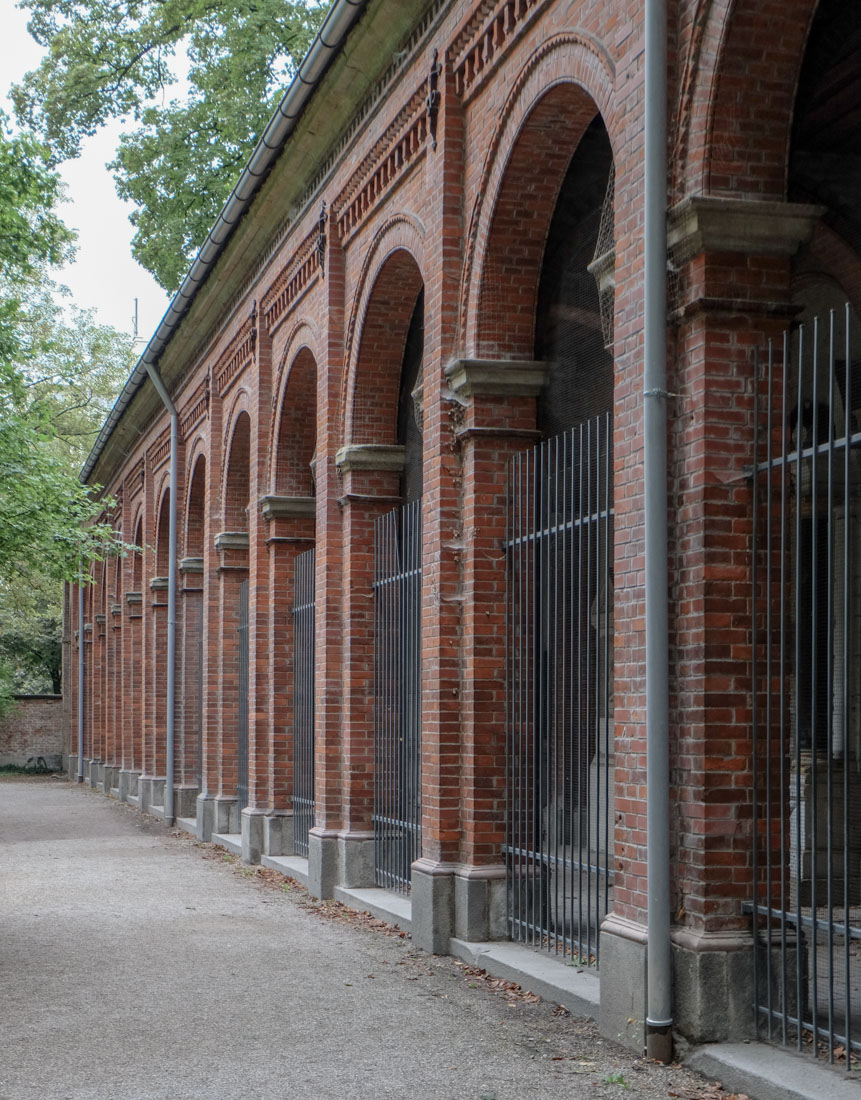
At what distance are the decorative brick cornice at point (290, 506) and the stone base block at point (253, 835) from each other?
3.19 m

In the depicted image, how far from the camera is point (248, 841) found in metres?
15.8

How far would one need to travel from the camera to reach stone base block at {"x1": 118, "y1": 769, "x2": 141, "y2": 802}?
2675 centimetres

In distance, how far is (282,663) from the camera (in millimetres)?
15438

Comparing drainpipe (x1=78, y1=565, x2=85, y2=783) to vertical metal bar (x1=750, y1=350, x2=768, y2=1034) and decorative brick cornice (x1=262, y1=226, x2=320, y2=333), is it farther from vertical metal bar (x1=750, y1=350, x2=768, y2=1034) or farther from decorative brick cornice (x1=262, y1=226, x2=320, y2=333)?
vertical metal bar (x1=750, y1=350, x2=768, y2=1034)

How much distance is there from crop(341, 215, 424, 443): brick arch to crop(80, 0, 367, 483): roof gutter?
4.69 feet

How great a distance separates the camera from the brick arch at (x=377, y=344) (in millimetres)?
11852

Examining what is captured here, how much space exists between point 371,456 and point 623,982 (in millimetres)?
6449

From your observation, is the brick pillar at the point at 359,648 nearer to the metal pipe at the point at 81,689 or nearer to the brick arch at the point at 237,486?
the brick arch at the point at 237,486

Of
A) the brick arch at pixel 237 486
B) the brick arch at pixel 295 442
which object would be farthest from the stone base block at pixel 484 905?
the brick arch at pixel 237 486

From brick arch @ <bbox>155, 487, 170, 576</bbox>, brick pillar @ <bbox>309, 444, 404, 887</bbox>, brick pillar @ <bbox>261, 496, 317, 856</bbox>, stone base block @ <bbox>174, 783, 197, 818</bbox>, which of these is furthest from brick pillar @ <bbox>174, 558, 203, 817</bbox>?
brick pillar @ <bbox>309, 444, 404, 887</bbox>

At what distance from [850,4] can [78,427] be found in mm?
40087

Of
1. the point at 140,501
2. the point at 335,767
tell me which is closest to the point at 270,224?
the point at 335,767

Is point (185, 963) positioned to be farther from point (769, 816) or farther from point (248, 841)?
point (248, 841)

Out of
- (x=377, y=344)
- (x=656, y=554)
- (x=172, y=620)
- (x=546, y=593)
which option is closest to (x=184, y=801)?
(x=172, y=620)
